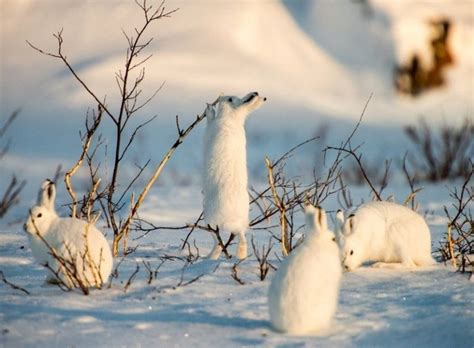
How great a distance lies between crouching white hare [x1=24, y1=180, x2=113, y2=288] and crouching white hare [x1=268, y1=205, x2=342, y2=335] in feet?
3.58

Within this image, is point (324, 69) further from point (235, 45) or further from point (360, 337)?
point (360, 337)

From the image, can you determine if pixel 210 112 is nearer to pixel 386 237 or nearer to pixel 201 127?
pixel 386 237

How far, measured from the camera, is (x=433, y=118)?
67.6ft

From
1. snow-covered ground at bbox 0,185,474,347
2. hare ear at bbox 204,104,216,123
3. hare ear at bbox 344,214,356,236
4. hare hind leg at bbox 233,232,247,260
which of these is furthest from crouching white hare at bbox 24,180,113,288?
hare ear at bbox 344,214,356,236

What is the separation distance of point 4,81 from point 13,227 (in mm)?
13350

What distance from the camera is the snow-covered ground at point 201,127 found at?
4129mm

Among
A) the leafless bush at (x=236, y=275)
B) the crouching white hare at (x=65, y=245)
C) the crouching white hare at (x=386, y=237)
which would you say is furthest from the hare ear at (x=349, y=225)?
the crouching white hare at (x=65, y=245)

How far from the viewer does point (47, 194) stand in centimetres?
454

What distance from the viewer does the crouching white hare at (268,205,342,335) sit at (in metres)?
3.84

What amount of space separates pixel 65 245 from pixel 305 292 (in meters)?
1.40

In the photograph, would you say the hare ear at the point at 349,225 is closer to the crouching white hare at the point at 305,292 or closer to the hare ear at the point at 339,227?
the hare ear at the point at 339,227

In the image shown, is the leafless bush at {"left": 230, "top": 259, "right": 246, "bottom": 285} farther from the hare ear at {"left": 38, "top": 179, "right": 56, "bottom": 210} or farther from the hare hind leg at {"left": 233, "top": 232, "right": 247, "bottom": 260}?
the hare ear at {"left": 38, "top": 179, "right": 56, "bottom": 210}

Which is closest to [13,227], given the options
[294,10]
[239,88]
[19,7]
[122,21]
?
[239,88]

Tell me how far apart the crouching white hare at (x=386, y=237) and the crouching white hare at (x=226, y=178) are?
2.50 ft
